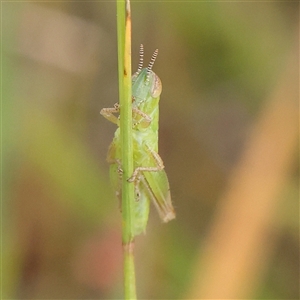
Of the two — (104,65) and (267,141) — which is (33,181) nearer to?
(104,65)

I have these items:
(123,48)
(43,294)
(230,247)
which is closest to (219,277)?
(230,247)

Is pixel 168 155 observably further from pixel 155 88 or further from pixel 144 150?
pixel 155 88

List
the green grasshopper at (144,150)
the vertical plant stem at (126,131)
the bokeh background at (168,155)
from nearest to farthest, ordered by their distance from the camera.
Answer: the vertical plant stem at (126,131)
the green grasshopper at (144,150)
the bokeh background at (168,155)

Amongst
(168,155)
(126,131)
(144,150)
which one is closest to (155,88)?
(144,150)

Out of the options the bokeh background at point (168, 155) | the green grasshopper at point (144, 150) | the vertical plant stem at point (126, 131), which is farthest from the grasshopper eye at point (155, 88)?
the bokeh background at point (168, 155)

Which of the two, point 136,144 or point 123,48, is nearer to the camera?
point 123,48

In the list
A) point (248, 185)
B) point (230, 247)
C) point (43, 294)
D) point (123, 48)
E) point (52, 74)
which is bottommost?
point (43, 294)

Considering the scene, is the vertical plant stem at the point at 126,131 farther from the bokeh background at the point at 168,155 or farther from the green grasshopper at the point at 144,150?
the bokeh background at the point at 168,155
